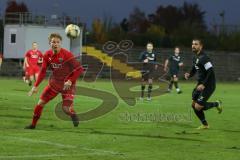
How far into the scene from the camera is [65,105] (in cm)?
1555

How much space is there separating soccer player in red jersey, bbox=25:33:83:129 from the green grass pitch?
2.00ft

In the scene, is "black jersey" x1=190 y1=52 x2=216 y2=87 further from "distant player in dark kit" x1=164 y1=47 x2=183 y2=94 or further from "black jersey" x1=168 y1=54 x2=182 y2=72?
"black jersey" x1=168 y1=54 x2=182 y2=72

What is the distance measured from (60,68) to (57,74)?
222 millimetres

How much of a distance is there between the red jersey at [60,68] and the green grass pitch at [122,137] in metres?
1.06

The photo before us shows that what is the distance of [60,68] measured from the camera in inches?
599

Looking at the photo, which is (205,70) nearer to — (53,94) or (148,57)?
(53,94)

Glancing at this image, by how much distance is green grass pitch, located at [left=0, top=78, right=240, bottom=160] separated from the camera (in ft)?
37.1

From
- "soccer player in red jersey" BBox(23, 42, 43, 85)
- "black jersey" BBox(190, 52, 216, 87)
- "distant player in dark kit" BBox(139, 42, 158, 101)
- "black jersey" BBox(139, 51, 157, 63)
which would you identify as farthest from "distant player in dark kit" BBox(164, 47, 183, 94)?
"black jersey" BBox(190, 52, 216, 87)

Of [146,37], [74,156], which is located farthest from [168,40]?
[74,156]

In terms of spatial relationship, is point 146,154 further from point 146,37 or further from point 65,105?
point 146,37

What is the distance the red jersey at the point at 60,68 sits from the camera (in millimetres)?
Answer: 15070

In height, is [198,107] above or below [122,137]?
above

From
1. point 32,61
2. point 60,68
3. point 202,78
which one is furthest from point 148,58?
point 60,68

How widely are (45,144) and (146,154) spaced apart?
199 cm
